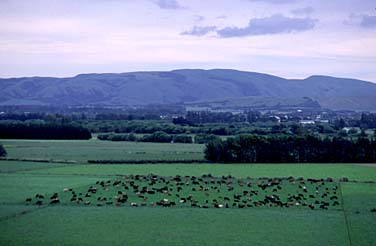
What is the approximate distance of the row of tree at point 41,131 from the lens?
324ft

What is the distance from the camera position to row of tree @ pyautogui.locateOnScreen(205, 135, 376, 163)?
69750 mm

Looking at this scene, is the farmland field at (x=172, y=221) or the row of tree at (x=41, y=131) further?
the row of tree at (x=41, y=131)

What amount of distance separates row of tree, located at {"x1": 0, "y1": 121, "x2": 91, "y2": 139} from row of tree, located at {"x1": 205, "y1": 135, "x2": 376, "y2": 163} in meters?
36.3

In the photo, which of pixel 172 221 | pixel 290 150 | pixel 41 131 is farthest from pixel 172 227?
pixel 41 131

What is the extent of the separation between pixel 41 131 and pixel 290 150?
43.5 m

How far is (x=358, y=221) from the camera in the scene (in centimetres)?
3105

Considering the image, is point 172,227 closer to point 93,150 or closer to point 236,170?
point 236,170

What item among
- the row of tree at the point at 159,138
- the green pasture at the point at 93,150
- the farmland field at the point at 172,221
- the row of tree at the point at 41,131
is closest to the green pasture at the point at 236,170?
the farmland field at the point at 172,221

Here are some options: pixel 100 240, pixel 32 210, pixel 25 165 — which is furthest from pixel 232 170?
pixel 100 240

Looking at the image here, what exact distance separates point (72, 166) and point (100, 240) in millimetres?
36950

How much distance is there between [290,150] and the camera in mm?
70562

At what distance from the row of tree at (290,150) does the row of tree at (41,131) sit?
36.3 meters

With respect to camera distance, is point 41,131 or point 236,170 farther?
point 41,131

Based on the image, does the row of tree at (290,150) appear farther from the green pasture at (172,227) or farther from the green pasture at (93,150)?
the green pasture at (172,227)
